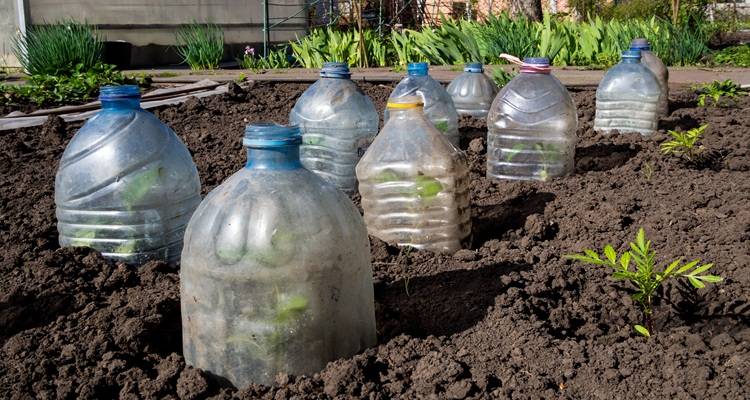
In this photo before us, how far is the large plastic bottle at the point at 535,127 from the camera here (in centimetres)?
429

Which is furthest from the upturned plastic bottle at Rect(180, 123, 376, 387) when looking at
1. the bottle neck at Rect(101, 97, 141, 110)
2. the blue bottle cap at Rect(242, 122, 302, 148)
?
the bottle neck at Rect(101, 97, 141, 110)

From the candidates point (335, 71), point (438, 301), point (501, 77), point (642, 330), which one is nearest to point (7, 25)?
point (501, 77)

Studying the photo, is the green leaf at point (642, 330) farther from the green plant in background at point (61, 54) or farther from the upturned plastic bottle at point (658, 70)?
the green plant in background at point (61, 54)

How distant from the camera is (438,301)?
2613mm

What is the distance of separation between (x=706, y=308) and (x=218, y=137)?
3547 millimetres

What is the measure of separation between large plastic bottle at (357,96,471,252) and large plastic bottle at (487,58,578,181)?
1.08 metres

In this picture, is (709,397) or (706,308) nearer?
(709,397)

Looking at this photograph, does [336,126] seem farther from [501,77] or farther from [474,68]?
[501,77]

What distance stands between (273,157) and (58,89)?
5.34 m

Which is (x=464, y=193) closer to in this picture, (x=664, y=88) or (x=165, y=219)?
(x=165, y=219)

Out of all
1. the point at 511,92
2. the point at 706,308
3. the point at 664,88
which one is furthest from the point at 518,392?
the point at 664,88

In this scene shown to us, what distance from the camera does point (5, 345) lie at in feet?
7.49

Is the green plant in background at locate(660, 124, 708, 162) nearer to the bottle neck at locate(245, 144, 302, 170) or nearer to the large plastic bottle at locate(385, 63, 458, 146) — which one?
the large plastic bottle at locate(385, 63, 458, 146)

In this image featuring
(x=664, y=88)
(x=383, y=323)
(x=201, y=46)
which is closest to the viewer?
(x=383, y=323)
